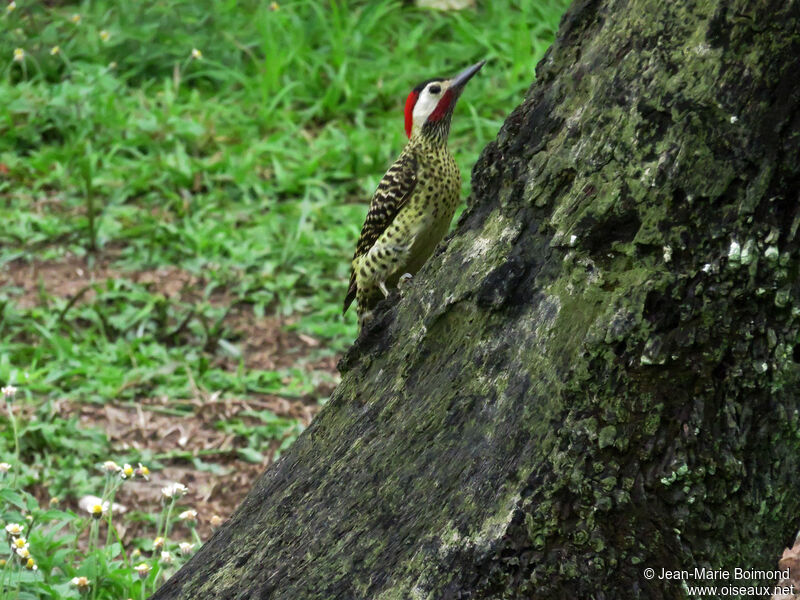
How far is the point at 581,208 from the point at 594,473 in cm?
58

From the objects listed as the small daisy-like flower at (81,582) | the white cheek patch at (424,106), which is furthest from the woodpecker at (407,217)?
the small daisy-like flower at (81,582)

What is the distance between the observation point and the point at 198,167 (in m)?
7.54

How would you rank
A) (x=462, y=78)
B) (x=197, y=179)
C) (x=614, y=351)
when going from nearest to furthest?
(x=614, y=351)
(x=462, y=78)
(x=197, y=179)

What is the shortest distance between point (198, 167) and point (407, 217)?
361cm

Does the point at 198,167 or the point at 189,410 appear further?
the point at 198,167

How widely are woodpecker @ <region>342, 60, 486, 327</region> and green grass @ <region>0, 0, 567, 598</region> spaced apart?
1.40 m

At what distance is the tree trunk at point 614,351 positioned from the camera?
2.30m

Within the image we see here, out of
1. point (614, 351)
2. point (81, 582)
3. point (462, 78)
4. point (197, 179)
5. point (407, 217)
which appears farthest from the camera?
point (197, 179)

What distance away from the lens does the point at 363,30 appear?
8.89m

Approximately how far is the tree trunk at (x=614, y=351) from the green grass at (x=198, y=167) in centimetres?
269

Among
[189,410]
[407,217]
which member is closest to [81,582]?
[407,217]

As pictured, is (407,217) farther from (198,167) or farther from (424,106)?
(198,167)

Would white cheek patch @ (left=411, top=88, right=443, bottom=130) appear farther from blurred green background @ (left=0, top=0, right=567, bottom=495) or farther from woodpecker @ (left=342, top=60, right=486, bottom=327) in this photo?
blurred green background @ (left=0, top=0, right=567, bottom=495)

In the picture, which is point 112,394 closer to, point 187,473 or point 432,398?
point 187,473
